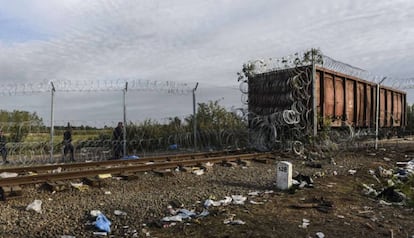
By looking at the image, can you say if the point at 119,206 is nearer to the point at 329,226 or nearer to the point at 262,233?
the point at 262,233

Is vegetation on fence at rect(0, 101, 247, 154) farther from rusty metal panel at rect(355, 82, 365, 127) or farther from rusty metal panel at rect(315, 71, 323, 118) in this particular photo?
rusty metal panel at rect(355, 82, 365, 127)

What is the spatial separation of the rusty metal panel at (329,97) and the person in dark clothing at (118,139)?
778 centimetres

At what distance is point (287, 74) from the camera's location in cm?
1376

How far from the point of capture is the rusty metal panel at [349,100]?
618 inches

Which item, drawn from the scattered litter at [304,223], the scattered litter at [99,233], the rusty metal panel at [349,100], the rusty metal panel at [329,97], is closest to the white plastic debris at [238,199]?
the scattered litter at [304,223]

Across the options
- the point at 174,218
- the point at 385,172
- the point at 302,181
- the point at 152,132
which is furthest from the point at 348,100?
the point at 174,218

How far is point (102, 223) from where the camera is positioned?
4.84m

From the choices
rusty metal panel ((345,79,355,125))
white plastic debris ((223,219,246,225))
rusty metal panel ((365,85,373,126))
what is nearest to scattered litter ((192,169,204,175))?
white plastic debris ((223,219,246,225))

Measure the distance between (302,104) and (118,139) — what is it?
22.6 feet

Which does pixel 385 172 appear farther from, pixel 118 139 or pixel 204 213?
pixel 118 139

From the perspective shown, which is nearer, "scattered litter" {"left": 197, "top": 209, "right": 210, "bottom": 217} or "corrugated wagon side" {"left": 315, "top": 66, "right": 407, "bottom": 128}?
"scattered litter" {"left": 197, "top": 209, "right": 210, "bottom": 217}

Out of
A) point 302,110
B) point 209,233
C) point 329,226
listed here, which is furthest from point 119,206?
point 302,110

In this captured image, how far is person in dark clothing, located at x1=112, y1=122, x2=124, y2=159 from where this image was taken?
13742 mm

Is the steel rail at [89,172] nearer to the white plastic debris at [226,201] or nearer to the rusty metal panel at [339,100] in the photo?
the white plastic debris at [226,201]
